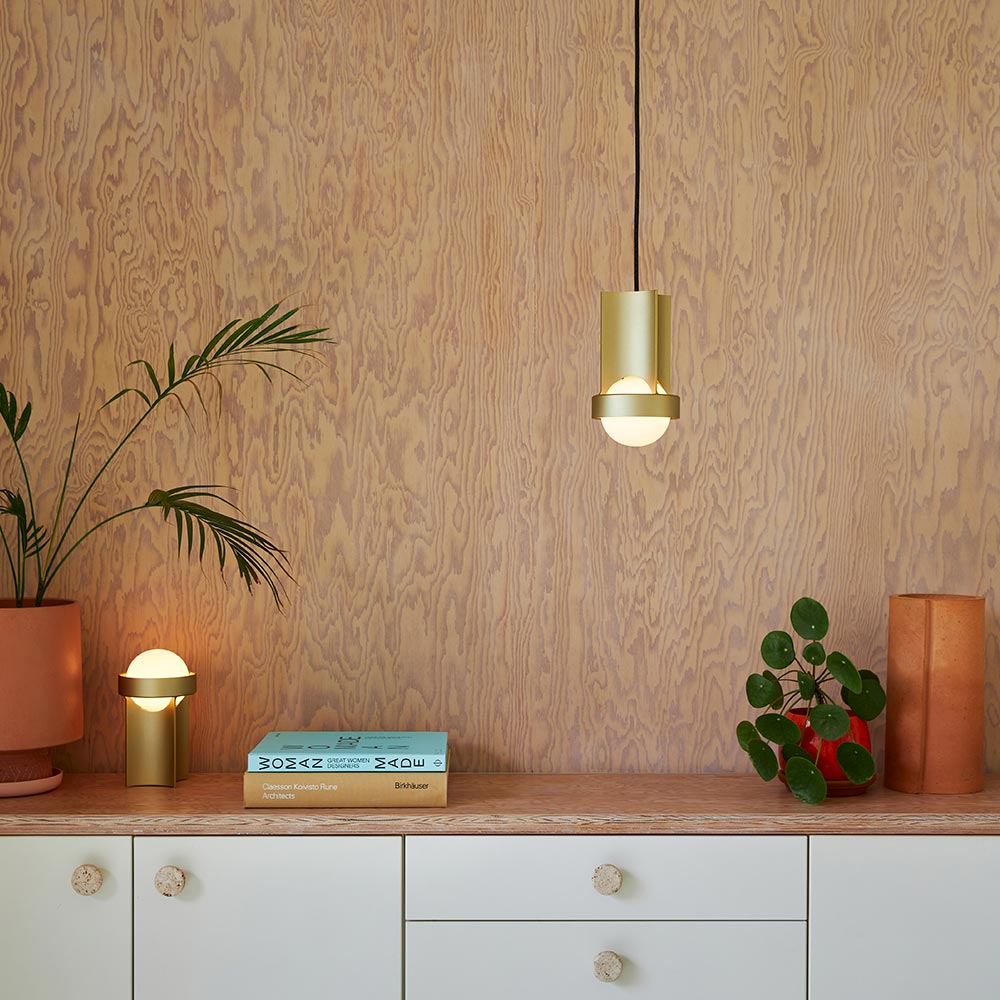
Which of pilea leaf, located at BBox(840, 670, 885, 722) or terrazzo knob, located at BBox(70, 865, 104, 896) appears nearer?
terrazzo knob, located at BBox(70, 865, 104, 896)

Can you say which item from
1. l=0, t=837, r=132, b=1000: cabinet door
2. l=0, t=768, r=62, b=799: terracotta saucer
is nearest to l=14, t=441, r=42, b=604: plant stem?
l=0, t=768, r=62, b=799: terracotta saucer

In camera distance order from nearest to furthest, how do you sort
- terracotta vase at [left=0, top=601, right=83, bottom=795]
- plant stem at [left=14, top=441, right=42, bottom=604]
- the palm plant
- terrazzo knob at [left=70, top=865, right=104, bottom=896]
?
terrazzo knob at [left=70, top=865, right=104, bottom=896] → terracotta vase at [left=0, top=601, right=83, bottom=795] → plant stem at [left=14, top=441, right=42, bottom=604] → the palm plant

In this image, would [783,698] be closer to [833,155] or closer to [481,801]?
[481,801]

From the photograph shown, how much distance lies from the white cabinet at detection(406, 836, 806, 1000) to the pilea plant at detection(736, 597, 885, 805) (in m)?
0.12

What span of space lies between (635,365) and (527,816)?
0.74 m

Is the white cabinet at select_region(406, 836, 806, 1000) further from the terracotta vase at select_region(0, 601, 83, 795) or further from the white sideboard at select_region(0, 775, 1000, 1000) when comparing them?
the terracotta vase at select_region(0, 601, 83, 795)

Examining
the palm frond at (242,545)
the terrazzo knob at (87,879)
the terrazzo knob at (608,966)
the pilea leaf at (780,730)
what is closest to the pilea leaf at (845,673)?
the pilea leaf at (780,730)

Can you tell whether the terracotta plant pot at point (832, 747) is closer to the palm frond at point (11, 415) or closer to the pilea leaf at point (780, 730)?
the pilea leaf at point (780, 730)

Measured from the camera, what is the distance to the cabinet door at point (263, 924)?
1.66 m

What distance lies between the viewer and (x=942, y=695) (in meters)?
1.77

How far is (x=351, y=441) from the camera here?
198 cm

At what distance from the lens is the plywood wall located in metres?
1.97

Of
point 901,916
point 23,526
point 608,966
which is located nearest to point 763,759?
point 901,916

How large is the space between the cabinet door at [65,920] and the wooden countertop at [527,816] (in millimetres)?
32
